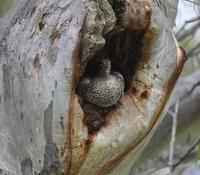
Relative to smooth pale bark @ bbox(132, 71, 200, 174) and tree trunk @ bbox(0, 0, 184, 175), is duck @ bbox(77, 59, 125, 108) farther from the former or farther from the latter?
smooth pale bark @ bbox(132, 71, 200, 174)

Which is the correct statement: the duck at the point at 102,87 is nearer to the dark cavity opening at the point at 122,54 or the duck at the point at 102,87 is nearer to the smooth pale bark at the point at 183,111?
the dark cavity opening at the point at 122,54

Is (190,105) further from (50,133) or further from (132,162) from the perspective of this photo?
(50,133)

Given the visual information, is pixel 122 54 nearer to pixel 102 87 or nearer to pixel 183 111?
pixel 102 87

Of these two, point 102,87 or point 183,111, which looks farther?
point 183,111

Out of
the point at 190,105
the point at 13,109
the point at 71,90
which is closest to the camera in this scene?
the point at 71,90

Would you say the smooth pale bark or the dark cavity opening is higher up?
the dark cavity opening

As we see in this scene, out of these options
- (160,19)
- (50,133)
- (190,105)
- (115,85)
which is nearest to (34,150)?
(50,133)

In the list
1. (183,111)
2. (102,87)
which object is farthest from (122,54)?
(183,111)

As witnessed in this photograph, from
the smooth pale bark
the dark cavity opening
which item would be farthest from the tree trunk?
the smooth pale bark
